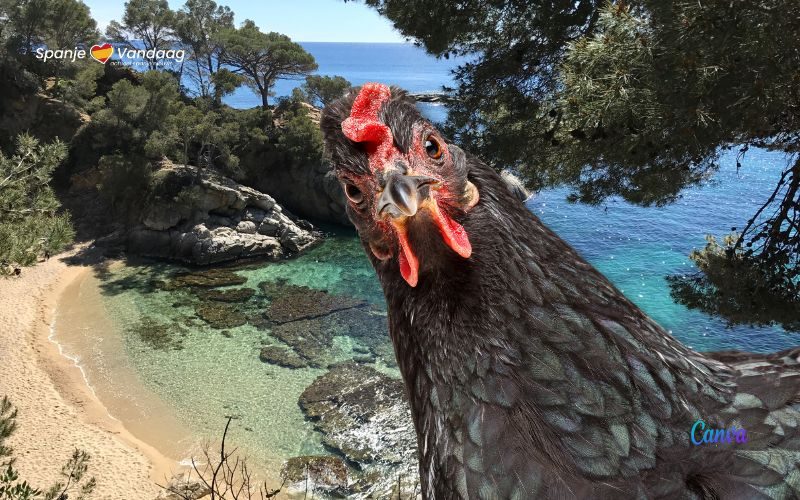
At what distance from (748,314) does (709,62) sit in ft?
8.54

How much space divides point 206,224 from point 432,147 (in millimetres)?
20299

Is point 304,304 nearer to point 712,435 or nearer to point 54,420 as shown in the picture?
point 54,420

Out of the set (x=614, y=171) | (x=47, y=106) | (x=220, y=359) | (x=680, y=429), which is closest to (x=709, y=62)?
(x=614, y=171)

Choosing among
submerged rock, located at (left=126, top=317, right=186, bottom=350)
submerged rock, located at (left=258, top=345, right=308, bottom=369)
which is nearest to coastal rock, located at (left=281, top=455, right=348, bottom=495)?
submerged rock, located at (left=258, top=345, right=308, bottom=369)

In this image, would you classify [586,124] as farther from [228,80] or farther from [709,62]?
[228,80]

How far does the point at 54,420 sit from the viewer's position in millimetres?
11617

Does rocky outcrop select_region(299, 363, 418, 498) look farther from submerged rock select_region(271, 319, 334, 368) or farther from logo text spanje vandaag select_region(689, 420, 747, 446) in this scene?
logo text spanje vandaag select_region(689, 420, 747, 446)

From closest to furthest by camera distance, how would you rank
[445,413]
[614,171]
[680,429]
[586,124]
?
[680,429] < [445,413] < [586,124] < [614,171]

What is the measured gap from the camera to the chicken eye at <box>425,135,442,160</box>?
53.6 inches

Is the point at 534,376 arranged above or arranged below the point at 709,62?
below

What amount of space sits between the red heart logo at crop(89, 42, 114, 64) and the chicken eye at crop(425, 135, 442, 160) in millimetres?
26811

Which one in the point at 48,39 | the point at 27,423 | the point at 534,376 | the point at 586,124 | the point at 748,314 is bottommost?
the point at 27,423

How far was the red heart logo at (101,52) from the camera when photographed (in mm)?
22922

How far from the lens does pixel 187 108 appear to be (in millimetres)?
20766
